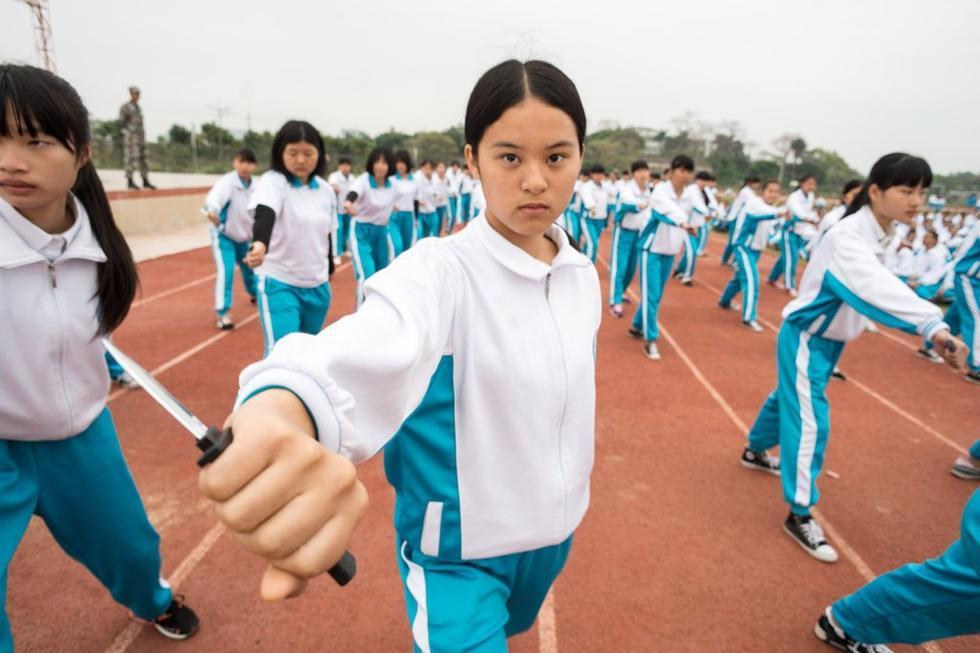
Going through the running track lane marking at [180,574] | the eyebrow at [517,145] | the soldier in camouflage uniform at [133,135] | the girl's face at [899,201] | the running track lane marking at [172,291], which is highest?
the soldier in camouflage uniform at [133,135]

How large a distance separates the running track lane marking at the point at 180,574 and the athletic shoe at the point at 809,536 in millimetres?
3274

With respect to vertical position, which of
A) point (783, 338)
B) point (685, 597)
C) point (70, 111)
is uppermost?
point (70, 111)

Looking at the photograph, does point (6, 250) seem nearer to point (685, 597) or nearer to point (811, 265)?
point (685, 597)

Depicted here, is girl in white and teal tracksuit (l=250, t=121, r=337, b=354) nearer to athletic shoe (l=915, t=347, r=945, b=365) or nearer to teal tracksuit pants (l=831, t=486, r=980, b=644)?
teal tracksuit pants (l=831, t=486, r=980, b=644)

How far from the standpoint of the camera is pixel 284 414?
676 millimetres

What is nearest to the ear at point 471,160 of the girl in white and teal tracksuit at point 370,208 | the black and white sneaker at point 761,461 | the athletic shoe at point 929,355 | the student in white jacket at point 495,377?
the student in white jacket at point 495,377

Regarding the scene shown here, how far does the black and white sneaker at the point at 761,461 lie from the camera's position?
379cm

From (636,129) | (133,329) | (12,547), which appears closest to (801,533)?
(12,547)

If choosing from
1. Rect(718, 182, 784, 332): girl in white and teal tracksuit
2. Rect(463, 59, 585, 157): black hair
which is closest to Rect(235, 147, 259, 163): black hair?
Rect(463, 59, 585, 157): black hair

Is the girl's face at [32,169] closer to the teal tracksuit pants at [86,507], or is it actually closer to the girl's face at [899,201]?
the teal tracksuit pants at [86,507]

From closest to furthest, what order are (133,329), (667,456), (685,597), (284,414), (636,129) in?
(284,414), (685,597), (667,456), (133,329), (636,129)

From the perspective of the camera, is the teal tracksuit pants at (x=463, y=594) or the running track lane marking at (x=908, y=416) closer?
the teal tracksuit pants at (x=463, y=594)

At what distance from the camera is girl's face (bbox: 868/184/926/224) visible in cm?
263

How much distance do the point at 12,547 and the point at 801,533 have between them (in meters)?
3.59
